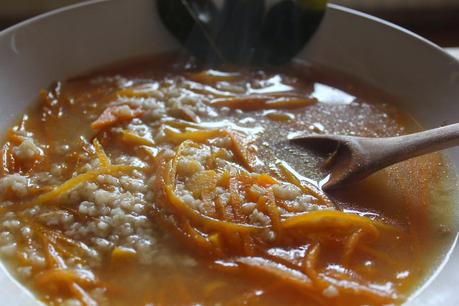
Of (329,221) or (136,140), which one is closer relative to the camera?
(329,221)

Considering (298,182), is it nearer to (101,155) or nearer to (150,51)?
(101,155)

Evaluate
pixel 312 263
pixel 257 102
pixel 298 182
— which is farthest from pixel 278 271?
pixel 257 102

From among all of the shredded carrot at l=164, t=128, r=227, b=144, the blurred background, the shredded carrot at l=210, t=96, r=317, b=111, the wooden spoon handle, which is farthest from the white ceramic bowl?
the shredded carrot at l=164, t=128, r=227, b=144

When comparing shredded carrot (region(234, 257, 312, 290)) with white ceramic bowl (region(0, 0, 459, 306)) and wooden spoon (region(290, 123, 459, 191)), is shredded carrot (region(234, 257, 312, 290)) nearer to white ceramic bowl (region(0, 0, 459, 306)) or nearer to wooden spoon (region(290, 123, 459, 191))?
wooden spoon (region(290, 123, 459, 191))

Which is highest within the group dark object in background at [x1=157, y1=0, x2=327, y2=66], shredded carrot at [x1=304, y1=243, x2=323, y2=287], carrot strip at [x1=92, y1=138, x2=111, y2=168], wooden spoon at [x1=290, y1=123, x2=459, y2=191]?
dark object in background at [x1=157, y1=0, x2=327, y2=66]

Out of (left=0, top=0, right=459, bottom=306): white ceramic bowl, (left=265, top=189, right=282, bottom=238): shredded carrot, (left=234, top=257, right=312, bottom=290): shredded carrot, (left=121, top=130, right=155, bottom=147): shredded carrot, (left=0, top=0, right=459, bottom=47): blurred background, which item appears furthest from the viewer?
(left=0, top=0, right=459, bottom=47): blurred background

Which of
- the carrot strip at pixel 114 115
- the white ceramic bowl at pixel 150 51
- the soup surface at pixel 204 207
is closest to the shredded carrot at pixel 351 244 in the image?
the soup surface at pixel 204 207

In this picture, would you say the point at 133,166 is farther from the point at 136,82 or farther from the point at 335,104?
the point at 335,104
